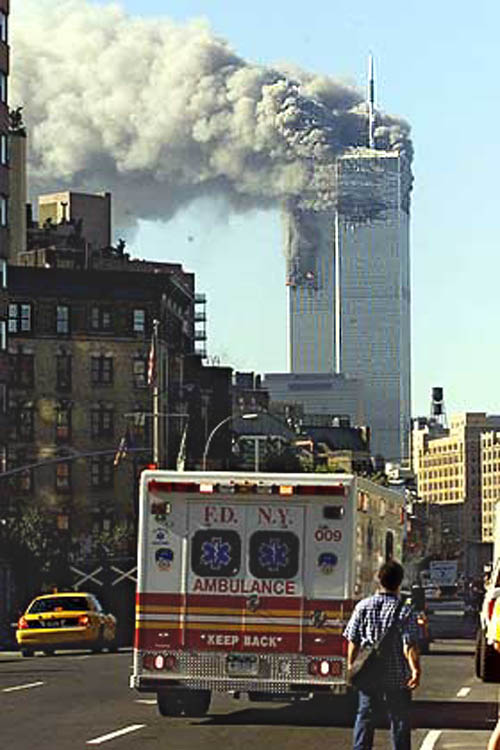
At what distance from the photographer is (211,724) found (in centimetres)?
2623

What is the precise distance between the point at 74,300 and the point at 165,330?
6371mm

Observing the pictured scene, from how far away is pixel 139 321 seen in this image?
389 feet

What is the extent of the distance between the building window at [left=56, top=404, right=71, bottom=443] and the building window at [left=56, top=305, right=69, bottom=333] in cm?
456

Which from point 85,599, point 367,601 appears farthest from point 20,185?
point 367,601

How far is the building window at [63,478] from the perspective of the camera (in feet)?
372

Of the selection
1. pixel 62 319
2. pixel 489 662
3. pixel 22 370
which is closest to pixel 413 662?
pixel 489 662

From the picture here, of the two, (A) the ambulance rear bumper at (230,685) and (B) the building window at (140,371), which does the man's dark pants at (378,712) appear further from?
(B) the building window at (140,371)

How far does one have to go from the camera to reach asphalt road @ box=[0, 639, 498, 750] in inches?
928

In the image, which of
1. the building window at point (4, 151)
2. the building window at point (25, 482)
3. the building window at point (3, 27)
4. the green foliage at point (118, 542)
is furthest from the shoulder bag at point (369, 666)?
the building window at point (25, 482)

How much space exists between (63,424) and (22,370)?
12.5ft

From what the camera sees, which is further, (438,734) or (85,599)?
(85,599)

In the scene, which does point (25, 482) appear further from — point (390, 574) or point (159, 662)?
point (390, 574)

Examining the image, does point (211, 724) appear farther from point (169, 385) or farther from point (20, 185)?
point (20, 185)

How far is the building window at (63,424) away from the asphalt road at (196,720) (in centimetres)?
7560
